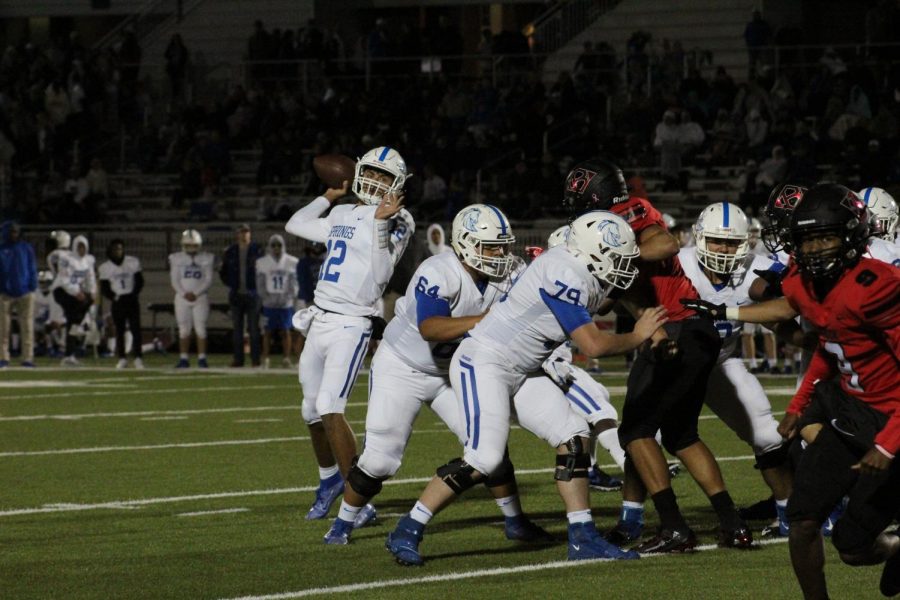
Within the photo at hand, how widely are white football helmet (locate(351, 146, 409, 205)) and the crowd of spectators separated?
44.1ft

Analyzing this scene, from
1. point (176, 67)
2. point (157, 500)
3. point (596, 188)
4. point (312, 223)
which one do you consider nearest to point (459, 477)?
point (596, 188)

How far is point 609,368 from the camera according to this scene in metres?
19.9

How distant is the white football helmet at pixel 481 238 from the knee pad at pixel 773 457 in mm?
1552

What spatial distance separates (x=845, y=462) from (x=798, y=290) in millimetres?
633

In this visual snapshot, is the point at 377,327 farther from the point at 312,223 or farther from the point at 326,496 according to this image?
the point at 326,496

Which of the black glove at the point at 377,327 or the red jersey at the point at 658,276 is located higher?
the red jersey at the point at 658,276

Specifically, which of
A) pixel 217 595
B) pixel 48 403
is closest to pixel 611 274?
pixel 217 595

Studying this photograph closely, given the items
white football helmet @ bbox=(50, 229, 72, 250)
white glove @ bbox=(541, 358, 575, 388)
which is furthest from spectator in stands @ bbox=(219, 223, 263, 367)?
white glove @ bbox=(541, 358, 575, 388)

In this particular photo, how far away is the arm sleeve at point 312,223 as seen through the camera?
9094 mm

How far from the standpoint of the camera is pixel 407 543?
711 centimetres

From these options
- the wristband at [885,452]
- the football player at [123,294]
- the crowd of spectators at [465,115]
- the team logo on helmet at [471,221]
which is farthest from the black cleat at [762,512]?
the football player at [123,294]

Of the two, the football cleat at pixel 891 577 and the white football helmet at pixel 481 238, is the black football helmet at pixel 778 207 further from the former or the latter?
the football cleat at pixel 891 577

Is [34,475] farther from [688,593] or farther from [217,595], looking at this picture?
[688,593]

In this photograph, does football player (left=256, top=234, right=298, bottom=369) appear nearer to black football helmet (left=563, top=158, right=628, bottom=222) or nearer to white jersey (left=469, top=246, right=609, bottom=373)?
black football helmet (left=563, top=158, right=628, bottom=222)
